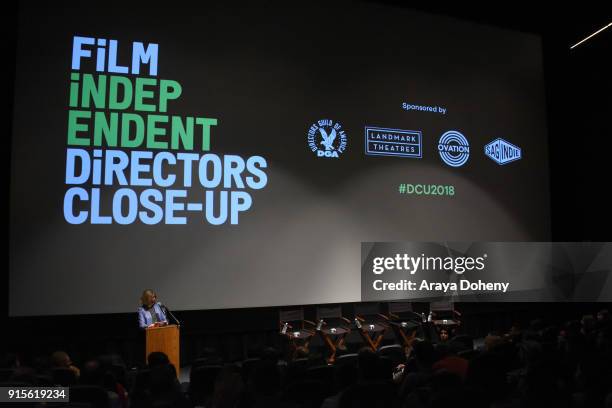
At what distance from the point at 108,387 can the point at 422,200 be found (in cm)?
573

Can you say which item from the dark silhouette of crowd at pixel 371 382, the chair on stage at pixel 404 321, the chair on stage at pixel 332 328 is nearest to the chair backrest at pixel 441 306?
the chair on stage at pixel 404 321

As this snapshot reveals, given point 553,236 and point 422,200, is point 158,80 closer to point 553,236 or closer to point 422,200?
point 422,200

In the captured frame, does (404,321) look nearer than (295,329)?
No

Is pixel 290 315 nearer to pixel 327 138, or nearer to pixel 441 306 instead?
pixel 441 306

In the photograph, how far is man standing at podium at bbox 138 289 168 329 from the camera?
5836mm

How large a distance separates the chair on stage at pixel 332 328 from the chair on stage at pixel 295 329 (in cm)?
15

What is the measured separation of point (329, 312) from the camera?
25.2 ft

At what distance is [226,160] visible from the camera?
7004mm

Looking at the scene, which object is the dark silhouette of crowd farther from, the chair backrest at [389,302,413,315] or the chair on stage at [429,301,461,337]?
the chair backrest at [389,302,413,315]

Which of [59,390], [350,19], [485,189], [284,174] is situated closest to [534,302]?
[485,189]

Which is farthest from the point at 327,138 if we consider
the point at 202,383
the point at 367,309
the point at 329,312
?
the point at 202,383

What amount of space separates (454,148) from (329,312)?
332 centimetres

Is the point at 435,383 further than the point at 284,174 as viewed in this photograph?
No

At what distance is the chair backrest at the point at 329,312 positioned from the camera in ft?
24.9
